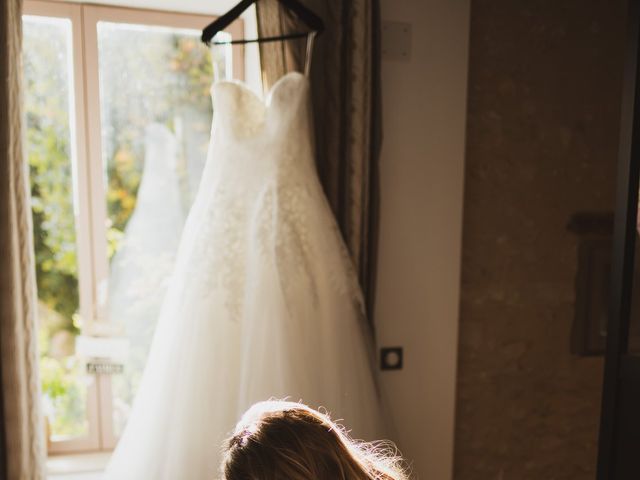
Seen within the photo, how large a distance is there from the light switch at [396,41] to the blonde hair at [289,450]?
1.07 m

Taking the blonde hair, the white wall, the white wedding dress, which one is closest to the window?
the white wedding dress

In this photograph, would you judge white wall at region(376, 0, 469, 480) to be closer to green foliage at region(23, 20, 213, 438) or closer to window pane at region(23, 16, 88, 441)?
green foliage at region(23, 20, 213, 438)

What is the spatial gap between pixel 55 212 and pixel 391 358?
3.71 feet

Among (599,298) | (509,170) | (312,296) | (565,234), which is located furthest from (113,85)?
(599,298)

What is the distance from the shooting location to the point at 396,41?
58.1 inches

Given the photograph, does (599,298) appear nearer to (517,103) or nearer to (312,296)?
(517,103)

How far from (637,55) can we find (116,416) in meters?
1.72

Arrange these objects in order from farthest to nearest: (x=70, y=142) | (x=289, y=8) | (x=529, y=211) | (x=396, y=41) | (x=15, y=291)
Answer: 1. (x=529, y=211)
2. (x=70, y=142)
3. (x=396, y=41)
4. (x=289, y=8)
5. (x=15, y=291)

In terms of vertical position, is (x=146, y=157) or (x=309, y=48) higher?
(x=309, y=48)

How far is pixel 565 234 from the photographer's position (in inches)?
71.9

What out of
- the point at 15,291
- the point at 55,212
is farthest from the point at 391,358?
the point at 55,212

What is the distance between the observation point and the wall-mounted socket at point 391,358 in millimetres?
1560

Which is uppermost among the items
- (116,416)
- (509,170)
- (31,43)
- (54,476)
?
(31,43)

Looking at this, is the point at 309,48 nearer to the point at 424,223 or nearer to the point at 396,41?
the point at 396,41
